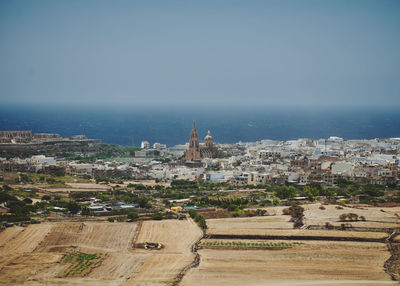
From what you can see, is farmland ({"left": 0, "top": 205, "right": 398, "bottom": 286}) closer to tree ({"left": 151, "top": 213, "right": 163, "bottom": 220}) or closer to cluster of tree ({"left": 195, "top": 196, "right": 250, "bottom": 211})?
tree ({"left": 151, "top": 213, "right": 163, "bottom": 220})

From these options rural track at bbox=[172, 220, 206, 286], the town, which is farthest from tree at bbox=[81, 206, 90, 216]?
rural track at bbox=[172, 220, 206, 286]

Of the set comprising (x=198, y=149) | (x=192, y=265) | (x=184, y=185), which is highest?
(x=198, y=149)

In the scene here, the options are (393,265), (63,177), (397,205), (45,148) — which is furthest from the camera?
(45,148)

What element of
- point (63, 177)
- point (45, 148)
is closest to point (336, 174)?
point (63, 177)

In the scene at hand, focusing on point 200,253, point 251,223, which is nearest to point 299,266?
point 200,253

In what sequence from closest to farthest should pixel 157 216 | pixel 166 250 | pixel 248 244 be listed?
pixel 166 250 < pixel 248 244 < pixel 157 216

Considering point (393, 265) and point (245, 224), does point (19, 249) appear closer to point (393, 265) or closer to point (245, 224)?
point (245, 224)

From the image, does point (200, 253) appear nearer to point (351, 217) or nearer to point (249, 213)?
point (249, 213)

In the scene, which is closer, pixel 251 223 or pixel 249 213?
pixel 251 223
